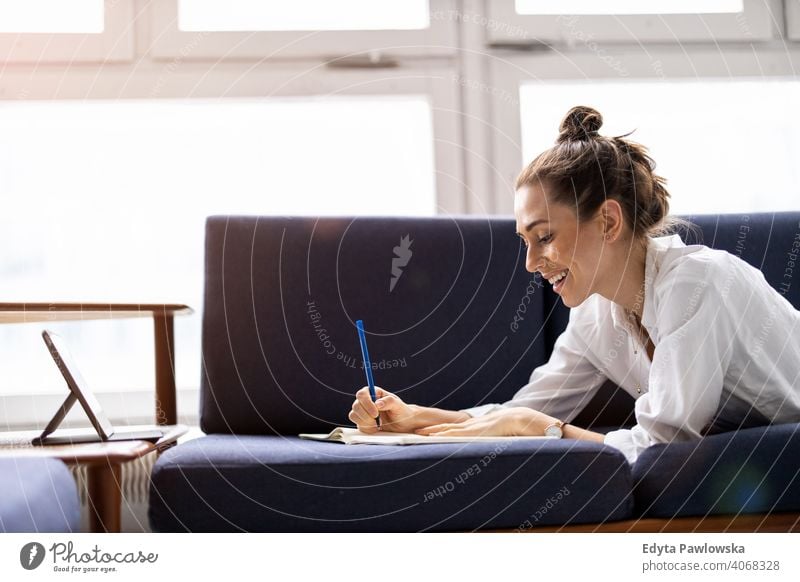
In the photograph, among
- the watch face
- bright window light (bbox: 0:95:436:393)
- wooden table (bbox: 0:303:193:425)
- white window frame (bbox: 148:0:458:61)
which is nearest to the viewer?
the watch face

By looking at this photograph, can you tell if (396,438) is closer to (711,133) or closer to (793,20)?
(711,133)

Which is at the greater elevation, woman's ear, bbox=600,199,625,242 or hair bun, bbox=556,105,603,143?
hair bun, bbox=556,105,603,143

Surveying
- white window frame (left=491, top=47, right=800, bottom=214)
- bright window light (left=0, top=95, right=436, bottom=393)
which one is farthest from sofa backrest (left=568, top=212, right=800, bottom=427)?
bright window light (left=0, top=95, right=436, bottom=393)

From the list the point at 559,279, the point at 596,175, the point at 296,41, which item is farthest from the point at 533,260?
the point at 296,41

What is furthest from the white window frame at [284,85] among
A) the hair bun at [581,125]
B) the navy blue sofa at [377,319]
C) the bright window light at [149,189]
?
the hair bun at [581,125]

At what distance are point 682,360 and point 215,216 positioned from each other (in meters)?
0.90

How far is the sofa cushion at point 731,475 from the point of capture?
1.03 metres

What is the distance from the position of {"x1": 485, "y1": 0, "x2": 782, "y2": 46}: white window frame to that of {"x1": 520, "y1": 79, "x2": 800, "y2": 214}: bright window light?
113 mm

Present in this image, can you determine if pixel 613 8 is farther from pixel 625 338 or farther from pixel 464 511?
pixel 464 511

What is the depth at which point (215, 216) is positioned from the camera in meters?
1.50

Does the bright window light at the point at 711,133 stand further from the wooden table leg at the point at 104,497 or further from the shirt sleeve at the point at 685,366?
the wooden table leg at the point at 104,497

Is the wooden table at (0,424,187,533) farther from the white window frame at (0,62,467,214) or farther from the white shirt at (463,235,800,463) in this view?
the white window frame at (0,62,467,214)

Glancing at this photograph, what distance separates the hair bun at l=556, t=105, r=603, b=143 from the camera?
4.11ft
